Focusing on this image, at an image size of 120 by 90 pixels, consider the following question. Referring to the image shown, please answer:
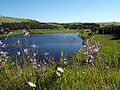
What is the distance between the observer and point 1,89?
10.3ft

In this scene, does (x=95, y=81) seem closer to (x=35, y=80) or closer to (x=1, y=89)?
(x=35, y=80)

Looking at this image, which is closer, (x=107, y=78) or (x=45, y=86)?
(x=45, y=86)

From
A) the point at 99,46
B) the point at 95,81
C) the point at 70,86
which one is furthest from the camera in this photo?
the point at 99,46

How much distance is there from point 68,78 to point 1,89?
3.23 ft

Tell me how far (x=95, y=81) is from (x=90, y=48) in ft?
7.65

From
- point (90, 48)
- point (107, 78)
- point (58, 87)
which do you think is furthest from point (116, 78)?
point (90, 48)

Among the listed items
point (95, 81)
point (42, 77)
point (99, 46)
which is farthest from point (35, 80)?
point (99, 46)

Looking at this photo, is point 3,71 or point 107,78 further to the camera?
point 3,71

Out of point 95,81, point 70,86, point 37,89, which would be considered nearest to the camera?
point 37,89

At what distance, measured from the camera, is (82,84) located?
3162 mm

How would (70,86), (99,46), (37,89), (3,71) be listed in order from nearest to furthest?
(37,89), (70,86), (3,71), (99,46)

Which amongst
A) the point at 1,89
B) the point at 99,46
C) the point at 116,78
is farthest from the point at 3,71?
the point at 99,46

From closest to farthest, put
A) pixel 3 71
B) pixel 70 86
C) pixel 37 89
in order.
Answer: pixel 37 89
pixel 70 86
pixel 3 71

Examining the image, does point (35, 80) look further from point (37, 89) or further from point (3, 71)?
point (3, 71)
